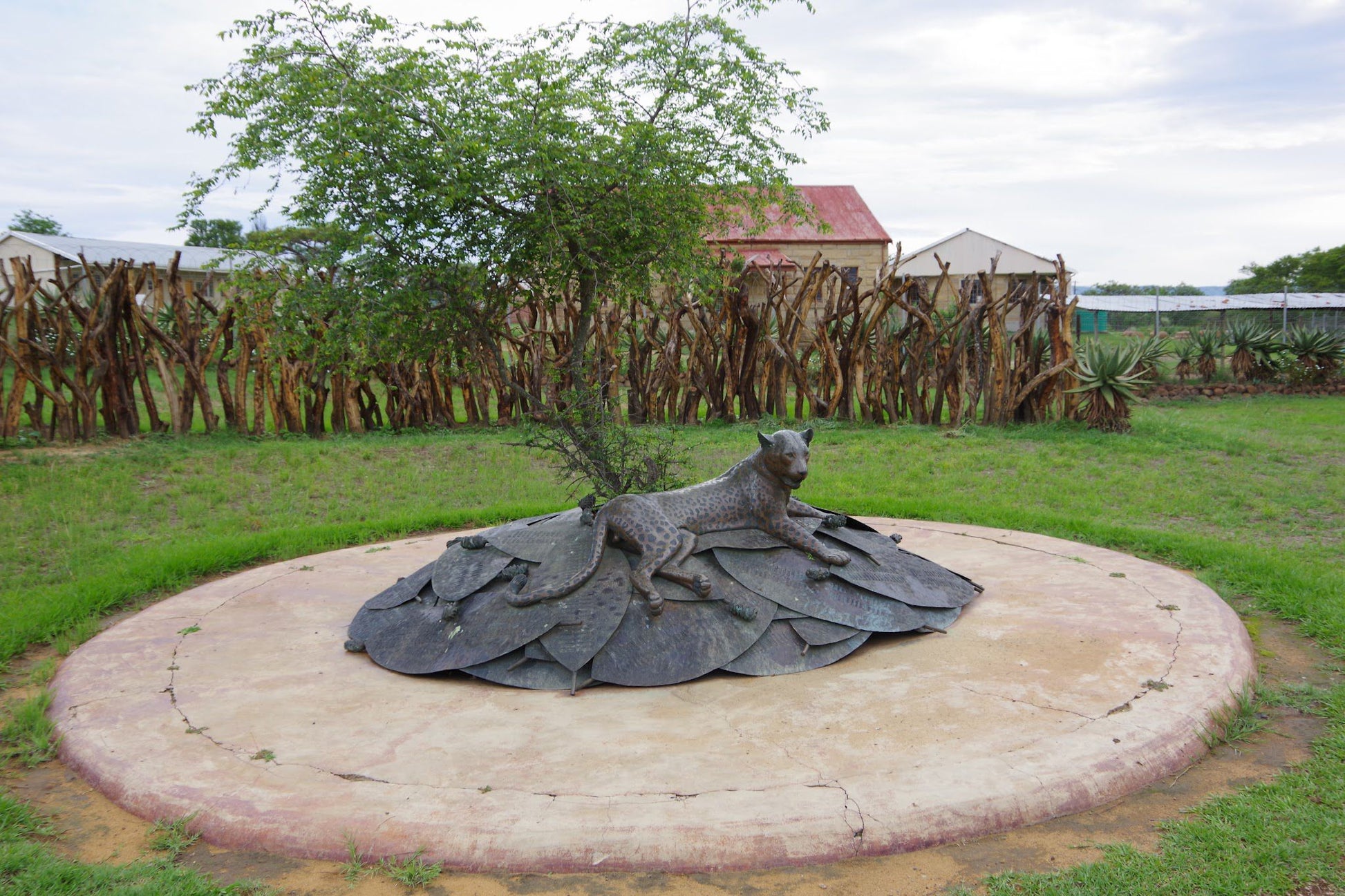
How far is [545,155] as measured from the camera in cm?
433

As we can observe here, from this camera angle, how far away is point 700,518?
168 inches

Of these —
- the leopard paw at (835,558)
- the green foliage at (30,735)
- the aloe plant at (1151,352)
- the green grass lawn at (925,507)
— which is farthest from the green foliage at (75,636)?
the aloe plant at (1151,352)

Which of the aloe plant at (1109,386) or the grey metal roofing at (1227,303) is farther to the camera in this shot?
the grey metal roofing at (1227,303)

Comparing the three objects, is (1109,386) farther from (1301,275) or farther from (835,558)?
(1301,275)

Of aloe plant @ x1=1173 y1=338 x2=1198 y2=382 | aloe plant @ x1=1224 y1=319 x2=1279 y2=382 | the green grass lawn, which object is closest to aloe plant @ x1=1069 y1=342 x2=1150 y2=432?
the green grass lawn

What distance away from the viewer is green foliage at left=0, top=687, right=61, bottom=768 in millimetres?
3316

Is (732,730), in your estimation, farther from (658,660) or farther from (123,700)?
(123,700)

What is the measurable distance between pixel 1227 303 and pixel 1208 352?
7736 mm

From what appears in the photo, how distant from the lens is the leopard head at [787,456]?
4.21 m

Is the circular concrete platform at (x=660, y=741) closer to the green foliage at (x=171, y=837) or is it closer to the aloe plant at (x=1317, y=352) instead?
the green foliage at (x=171, y=837)

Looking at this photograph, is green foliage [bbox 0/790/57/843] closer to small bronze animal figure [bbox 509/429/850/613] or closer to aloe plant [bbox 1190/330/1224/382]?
small bronze animal figure [bbox 509/429/850/613]

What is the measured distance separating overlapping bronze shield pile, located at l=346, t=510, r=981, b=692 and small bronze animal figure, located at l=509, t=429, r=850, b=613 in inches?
2.1

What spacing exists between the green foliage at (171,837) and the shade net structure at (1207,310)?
60.7ft

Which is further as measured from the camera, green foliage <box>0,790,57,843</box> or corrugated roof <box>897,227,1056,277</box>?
corrugated roof <box>897,227,1056,277</box>
